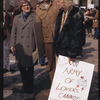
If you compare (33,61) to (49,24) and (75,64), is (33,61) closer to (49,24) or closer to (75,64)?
(49,24)

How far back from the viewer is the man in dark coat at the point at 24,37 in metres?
4.76

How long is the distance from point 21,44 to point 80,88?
161cm

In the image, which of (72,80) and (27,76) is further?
(27,76)

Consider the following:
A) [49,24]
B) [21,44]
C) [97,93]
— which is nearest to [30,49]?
[21,44]

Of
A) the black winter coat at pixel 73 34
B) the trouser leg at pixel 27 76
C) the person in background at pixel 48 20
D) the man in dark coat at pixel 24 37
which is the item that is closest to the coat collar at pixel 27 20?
the man in dark coat at pixel 24 37

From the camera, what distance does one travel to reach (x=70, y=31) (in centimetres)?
379

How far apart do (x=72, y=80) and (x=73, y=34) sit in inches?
25.9

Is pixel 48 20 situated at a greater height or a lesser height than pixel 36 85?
greater

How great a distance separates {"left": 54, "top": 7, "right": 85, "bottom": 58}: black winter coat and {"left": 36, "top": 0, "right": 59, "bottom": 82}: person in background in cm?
81

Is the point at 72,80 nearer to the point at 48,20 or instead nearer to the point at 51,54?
the point at 51,54

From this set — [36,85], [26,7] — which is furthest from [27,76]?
[26,7]

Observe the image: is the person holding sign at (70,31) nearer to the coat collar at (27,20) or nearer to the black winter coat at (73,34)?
the black winter coat at (73,34)

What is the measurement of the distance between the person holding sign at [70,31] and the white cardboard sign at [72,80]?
0.14 metres

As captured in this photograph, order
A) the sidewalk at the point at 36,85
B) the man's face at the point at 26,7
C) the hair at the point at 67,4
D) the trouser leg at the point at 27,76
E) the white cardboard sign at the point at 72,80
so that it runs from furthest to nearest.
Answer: the trouser leg at the point at 27,76 < the sidewalk at the point at 36,85 < the man's face at the point at 26,7 < the hair at the point at 67,4 < the white cardboard sign at the point at 72,80
